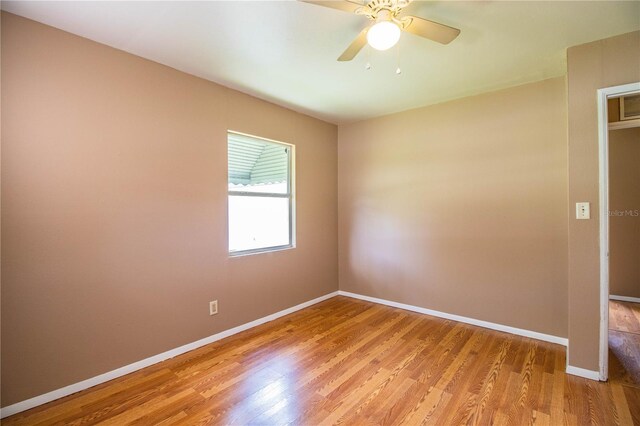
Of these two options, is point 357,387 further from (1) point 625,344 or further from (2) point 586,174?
(1) point 625,344

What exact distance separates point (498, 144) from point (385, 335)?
2282 mm

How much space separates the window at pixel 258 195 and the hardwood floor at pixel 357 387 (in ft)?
3.52

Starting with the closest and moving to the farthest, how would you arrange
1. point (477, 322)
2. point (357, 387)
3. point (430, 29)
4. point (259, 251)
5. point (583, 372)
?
point (430, 29) → point (357, 387) → point (583, 372) → point (477, 322) → point (259, 251)

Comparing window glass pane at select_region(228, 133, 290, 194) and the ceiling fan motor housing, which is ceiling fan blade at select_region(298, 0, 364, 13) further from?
window glass pane at select_region(228, 133, 290, 194)

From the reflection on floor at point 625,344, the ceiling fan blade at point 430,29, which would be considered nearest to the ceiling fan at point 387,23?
the ceiling fan blade at point 430,29

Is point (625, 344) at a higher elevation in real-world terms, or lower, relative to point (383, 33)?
lower

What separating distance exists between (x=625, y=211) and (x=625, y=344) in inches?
85.5

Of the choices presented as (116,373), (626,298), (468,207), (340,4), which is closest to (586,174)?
(468,207)

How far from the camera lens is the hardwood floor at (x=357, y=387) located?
1776 mm

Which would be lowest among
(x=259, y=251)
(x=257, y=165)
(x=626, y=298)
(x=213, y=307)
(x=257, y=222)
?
(x=626, y=298)

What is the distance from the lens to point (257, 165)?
3387 mm

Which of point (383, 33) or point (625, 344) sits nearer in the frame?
point (383, 33)

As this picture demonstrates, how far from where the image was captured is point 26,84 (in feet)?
6.01

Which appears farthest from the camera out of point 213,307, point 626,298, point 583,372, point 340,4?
point 626,298
